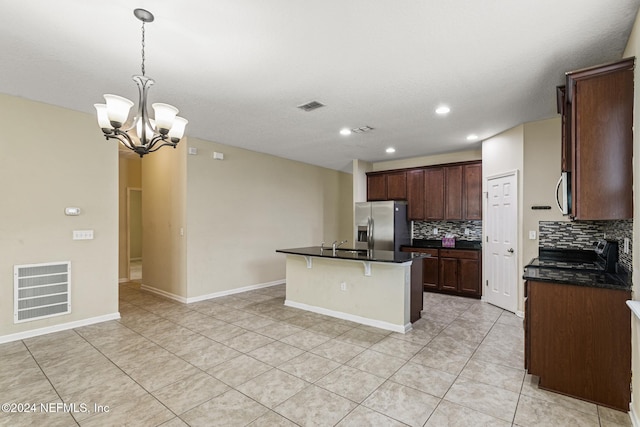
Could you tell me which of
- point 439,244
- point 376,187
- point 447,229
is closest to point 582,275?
point 439,244

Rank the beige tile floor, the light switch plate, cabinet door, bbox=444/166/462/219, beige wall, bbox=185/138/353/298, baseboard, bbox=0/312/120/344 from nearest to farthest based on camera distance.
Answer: the beige tile floor → baseboard, bbox=0/312/120/344 → the light switch plate → beige wall, bbox=185/138/353/298 → cabinet door, bbox=444/166/462/219

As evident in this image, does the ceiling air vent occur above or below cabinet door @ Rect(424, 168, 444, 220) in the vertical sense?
above

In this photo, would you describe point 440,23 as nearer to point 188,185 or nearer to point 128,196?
point 188,185

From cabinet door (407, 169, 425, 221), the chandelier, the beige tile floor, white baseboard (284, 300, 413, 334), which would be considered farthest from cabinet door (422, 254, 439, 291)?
the chandelier

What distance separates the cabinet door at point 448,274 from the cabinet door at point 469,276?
0.08 m

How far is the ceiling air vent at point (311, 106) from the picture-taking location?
3.57 metres

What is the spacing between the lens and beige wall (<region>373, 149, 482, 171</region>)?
5.83m

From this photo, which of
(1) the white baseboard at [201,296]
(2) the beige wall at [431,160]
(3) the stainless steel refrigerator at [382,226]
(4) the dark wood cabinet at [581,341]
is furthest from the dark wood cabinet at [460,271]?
(1) the white baseboard at [201,296]

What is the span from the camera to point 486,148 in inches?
199

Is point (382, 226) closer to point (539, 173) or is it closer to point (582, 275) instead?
point (539, 173)

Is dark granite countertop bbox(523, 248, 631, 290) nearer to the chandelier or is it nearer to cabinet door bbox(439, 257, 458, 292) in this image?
cabinet door bbox(439, 257, 458, 292)

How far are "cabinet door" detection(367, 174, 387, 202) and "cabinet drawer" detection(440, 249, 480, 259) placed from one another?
1724 mm

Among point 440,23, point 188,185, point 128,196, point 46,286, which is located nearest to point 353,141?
point 188,185

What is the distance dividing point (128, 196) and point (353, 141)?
5.01m
